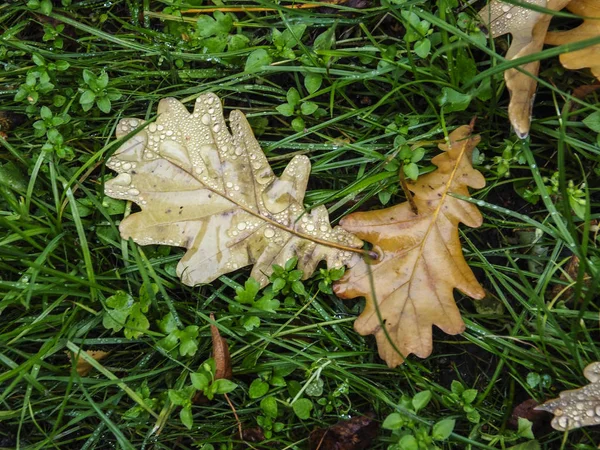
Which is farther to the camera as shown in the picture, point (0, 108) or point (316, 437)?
point (0, 108)

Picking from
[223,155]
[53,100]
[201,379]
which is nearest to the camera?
[201,379]

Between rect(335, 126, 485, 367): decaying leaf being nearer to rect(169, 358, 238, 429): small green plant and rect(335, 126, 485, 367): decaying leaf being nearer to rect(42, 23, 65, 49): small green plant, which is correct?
rect(169, 358, 238, 429): small green plant

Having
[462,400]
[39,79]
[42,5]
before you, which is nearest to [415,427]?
[462,400]

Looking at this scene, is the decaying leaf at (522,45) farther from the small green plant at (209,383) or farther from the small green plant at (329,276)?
the small green plant at (209,383)

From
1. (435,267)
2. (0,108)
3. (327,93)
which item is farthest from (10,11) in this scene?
(435,267)

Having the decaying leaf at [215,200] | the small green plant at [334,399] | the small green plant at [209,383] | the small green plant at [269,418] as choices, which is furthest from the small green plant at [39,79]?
the small green plant at [334,399]

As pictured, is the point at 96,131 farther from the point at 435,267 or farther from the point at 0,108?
the point at 435,267

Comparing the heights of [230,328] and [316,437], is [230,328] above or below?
above

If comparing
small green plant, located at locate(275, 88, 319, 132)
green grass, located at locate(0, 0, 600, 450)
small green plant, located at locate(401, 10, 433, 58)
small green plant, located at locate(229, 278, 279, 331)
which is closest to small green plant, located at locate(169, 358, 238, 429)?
green grass, located at locate(0, 0, 600, 450)
